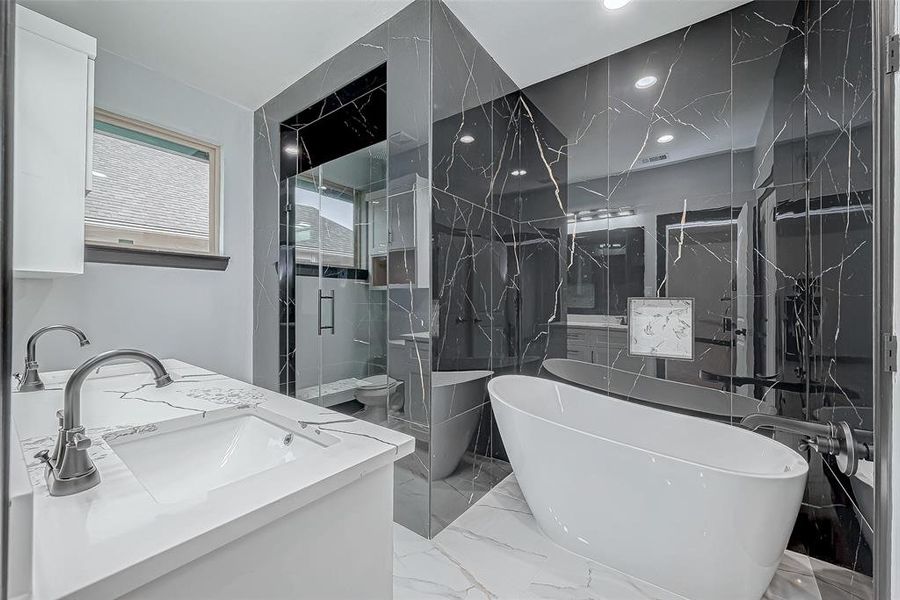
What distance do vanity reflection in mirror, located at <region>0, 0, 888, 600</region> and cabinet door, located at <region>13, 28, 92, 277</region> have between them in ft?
0.04

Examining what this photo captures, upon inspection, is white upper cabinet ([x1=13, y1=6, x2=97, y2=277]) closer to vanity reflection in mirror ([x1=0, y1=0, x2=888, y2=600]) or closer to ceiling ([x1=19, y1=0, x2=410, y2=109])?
vanity reflection in mirror ([x1=0, y1=0, x2=888, y2=600])

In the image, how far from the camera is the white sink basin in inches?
40.3

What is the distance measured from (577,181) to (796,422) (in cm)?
177

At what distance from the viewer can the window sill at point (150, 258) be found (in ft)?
6.67

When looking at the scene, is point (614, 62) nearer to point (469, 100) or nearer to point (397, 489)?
point (469, 100)

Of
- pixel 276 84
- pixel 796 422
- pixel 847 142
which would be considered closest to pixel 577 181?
pixel 847 142

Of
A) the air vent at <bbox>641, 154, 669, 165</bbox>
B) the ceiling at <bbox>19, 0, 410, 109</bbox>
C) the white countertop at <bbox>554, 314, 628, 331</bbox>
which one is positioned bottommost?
the white countertop at <bbox>554, 314, 628, 331</bbox>

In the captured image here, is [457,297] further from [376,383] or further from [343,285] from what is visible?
[343,285]

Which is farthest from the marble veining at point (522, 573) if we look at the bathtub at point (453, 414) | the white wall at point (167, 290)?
the white wall at point (167, 290)

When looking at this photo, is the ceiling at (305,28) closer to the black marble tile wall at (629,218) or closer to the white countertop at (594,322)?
the black marble tile wall at (629,218)

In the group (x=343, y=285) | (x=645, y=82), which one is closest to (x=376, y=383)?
(x=343, y=285)

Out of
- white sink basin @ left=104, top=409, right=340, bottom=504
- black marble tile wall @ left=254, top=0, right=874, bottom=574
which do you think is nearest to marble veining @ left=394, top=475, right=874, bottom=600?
black marble tile wall @ left=254, top=0, right=874, bottom=574

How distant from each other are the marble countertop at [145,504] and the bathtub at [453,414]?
85 centimetres

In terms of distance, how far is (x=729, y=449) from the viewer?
180 cm
